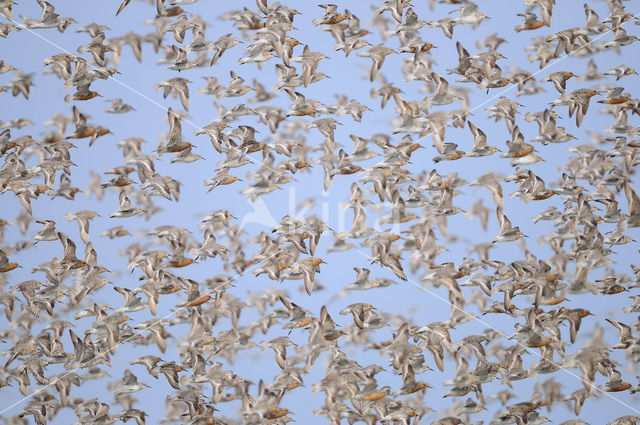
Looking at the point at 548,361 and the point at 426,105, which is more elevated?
the point at 426,105

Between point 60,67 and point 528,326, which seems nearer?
point 528,326

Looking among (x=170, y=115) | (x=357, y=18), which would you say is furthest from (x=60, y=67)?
(x=357, y=18)

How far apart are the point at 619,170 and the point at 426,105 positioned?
4836 mm

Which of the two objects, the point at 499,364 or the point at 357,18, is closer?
the point at 499,364

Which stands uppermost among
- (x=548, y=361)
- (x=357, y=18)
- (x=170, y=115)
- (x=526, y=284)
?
(x=357, y=18)

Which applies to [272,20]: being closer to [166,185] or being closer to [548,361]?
[166,185]

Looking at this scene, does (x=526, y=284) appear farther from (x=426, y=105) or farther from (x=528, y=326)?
(x=426, y=105)

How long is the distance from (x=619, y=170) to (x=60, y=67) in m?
13.6

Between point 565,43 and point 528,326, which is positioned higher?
point 565,43

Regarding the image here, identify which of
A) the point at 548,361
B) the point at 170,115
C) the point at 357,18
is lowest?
the point at 548,361

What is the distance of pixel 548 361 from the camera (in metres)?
23.2

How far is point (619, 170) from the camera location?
2442 cm

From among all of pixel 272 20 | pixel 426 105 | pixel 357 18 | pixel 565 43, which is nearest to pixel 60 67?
pixel 272 20

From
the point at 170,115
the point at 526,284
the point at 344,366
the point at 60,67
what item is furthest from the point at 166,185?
the point at 526,284
